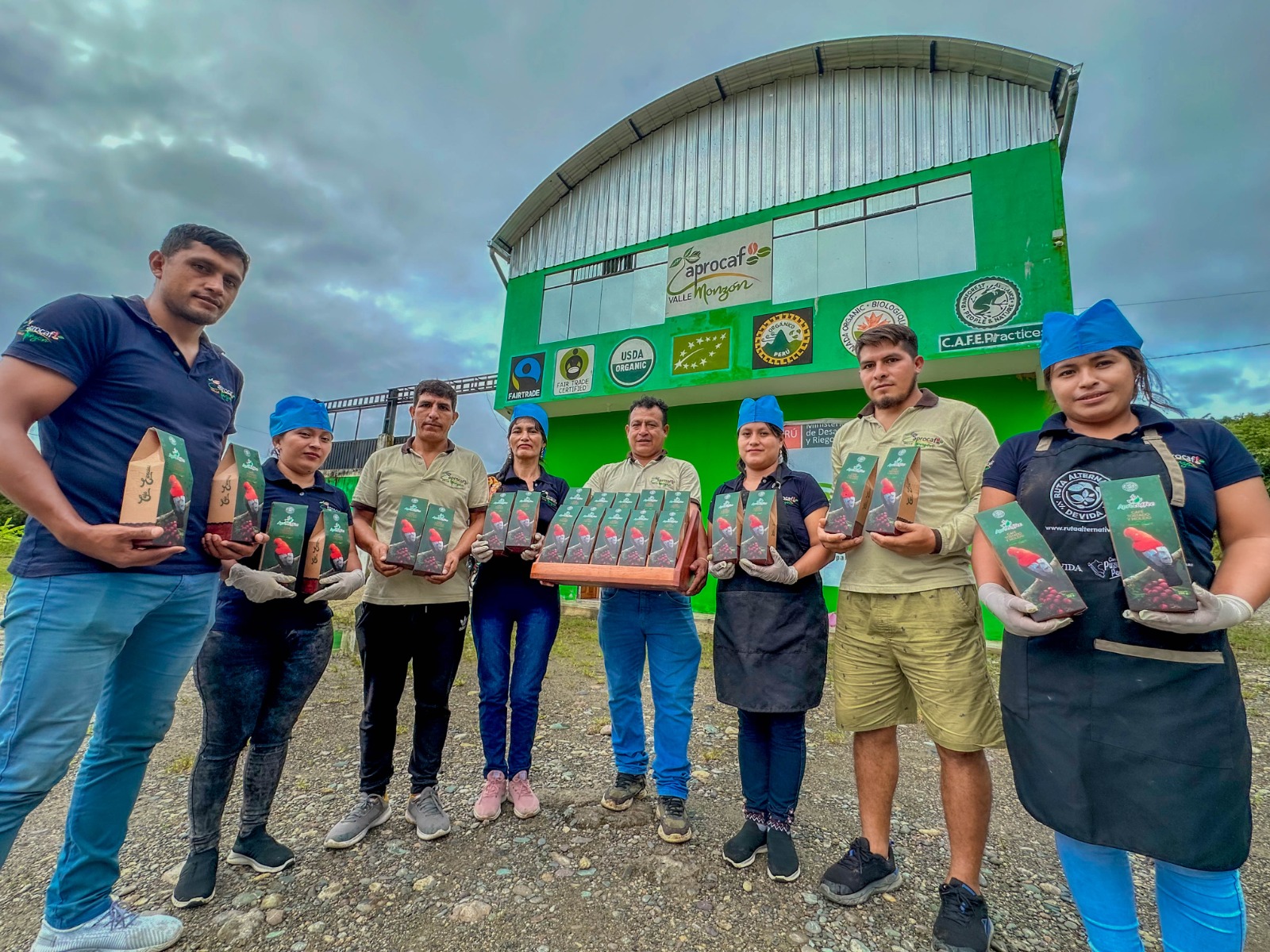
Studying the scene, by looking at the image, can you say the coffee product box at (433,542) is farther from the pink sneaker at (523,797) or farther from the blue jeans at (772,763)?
the blue jeans at (772,763)

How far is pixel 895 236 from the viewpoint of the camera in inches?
299

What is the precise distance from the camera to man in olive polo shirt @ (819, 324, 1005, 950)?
2006 millimetres

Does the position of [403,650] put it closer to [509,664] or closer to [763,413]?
[509,664]

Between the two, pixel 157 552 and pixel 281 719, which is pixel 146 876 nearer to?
pixel 281 719

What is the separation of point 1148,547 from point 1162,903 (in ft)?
3.21

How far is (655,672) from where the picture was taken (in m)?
2.76

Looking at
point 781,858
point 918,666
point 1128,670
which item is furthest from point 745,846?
point 1128,670

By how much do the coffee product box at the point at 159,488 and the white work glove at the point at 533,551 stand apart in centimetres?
128

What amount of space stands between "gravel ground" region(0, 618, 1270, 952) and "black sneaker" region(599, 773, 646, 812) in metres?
0.05

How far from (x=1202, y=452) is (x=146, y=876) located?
3977 millimetres

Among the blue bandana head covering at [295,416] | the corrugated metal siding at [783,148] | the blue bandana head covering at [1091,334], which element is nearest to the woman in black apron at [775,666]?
the blue bandana head covering at [1091,334]

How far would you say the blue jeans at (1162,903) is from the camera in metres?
1.38

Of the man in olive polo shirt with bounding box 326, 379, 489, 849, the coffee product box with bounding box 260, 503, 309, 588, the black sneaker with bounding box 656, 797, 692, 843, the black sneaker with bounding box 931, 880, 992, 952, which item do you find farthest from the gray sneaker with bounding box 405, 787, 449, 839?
the black sneaker with bounding box 931, 880, 992, 952

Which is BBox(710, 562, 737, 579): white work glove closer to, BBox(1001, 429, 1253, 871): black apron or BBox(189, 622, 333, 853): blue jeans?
BBox(1001, 429, 1253, 871): black apron
